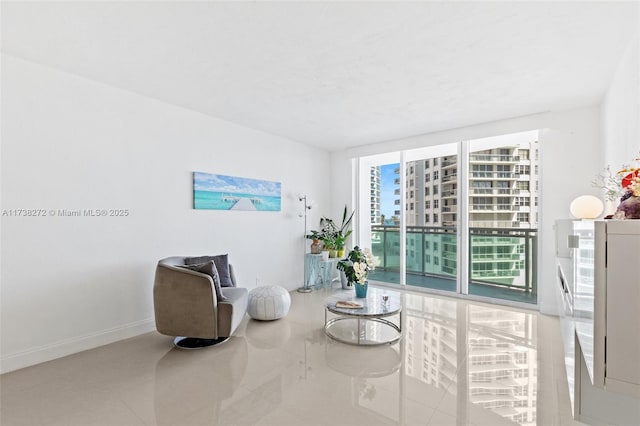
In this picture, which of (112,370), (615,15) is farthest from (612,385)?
(112,370)

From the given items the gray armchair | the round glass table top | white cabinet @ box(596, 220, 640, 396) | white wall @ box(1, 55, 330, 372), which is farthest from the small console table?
white cabinet @ box(596, 220, 640, 396)

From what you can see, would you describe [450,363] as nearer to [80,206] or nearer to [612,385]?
[612,385]

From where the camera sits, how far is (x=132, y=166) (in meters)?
3.36

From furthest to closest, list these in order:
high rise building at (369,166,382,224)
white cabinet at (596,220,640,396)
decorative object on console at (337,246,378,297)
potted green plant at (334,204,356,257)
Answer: high rise building at (369,166,382,224) → potted green plant at (334,204,356,257) → decorative object on console at (337,246,378,297) → white cabinet at (596,220,640,396)

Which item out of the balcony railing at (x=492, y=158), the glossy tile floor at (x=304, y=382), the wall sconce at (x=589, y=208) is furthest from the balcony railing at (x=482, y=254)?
the wall sconce at (x=589, y=208)

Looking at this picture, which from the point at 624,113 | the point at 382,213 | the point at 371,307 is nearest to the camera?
the point at 624,113

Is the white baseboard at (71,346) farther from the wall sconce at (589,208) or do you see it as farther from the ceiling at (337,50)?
the wall sconce at (589,208)

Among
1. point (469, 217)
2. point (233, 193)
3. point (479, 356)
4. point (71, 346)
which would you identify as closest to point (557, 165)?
point (469, 217)

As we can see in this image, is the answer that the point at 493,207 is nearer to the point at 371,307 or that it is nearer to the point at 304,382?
the point at 371,307

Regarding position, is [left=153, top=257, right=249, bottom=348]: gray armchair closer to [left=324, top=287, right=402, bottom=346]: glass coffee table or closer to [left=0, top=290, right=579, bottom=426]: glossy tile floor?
[left=0, top=290, right=579, bottom=426]: glossy tile floor

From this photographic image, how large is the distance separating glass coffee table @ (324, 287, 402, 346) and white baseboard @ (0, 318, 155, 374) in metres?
2.06

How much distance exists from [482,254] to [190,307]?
4.30 m

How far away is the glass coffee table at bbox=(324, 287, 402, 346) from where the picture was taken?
304 cm

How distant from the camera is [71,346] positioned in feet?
9.57
